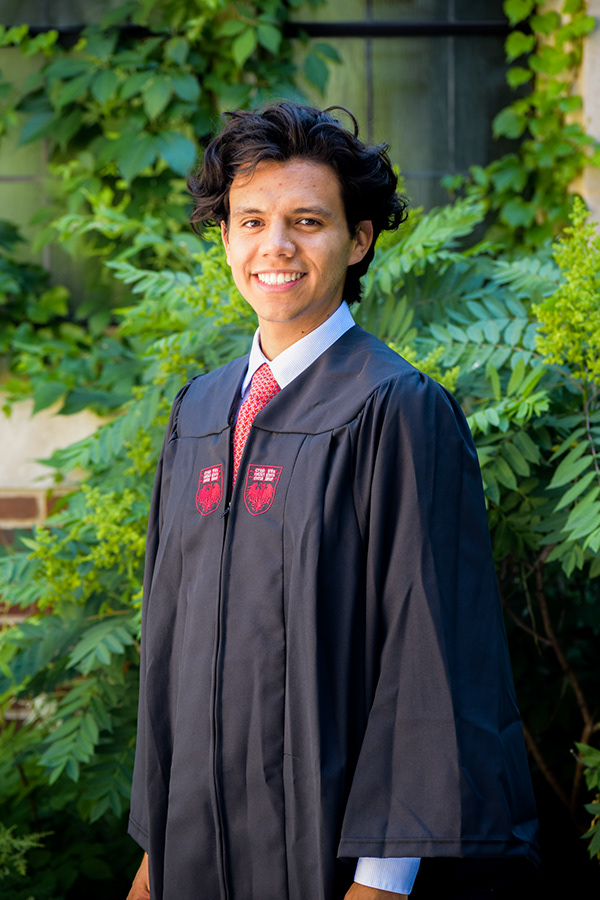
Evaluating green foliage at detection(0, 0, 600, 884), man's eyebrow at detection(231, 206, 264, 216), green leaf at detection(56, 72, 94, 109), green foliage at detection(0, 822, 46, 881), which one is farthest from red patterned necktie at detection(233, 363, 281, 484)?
green leaf at detection(56, 72, 94, 109)

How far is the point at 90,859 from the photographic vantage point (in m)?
2.70

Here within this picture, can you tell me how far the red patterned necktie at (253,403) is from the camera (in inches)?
62.4

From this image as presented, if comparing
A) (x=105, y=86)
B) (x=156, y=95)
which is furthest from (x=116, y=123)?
(x=156, y=95)

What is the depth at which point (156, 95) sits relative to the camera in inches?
141

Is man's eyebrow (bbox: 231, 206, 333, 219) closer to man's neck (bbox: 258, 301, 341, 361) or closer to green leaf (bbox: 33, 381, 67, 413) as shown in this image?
man's neck (bbox: 258, 301, 341, 361)

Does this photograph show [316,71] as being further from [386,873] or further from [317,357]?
[386,873]

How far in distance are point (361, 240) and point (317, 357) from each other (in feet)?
0.91

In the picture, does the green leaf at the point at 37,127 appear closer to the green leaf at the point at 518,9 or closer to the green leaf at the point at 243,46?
the green leaf at the point at 243,46

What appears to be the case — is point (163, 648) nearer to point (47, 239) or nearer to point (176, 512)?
point (176, 512)

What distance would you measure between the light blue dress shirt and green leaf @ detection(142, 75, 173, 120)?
2.28 meters

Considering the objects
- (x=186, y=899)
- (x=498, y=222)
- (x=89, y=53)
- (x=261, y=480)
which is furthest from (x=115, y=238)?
(x=186, y=899)

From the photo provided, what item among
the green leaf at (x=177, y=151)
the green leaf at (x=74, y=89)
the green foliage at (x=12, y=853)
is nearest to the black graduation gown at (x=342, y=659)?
the green foliage at (x=12, y=853)

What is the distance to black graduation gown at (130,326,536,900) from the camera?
132cm

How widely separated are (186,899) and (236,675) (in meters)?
0.43
